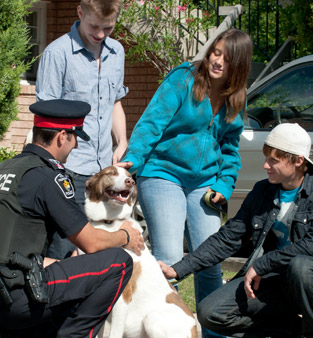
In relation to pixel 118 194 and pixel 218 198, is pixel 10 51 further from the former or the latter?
pixel 218 198

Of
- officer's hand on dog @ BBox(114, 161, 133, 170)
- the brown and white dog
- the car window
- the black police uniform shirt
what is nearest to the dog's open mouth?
the brown and white dog

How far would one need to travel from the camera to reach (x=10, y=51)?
7145 millimetres

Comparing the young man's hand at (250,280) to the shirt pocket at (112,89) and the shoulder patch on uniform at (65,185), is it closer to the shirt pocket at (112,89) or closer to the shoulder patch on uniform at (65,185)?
the shoulder patch on uniform at (65,185)

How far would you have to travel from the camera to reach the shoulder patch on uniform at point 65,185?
132 inches

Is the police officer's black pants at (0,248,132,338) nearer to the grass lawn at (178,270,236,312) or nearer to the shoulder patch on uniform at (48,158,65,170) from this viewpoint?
the shoulder patch on uniform at (48,158,65,170)

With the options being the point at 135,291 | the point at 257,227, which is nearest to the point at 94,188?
the point at 135,291

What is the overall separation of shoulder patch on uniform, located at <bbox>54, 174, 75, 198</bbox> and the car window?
3.66 m

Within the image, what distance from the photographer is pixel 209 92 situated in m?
4.30

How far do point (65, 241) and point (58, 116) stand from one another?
1217 millimetres

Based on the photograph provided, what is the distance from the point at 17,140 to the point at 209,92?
768 centimetres

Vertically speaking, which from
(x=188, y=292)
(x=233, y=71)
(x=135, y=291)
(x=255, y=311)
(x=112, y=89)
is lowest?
(x=188, y=292)

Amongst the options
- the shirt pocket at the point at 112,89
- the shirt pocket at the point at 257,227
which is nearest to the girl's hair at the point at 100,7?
the shirt pocket at the point at 112,89

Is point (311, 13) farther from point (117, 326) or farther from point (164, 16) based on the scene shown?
point (117, 326)

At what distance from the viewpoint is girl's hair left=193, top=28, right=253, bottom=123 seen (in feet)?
13.7
